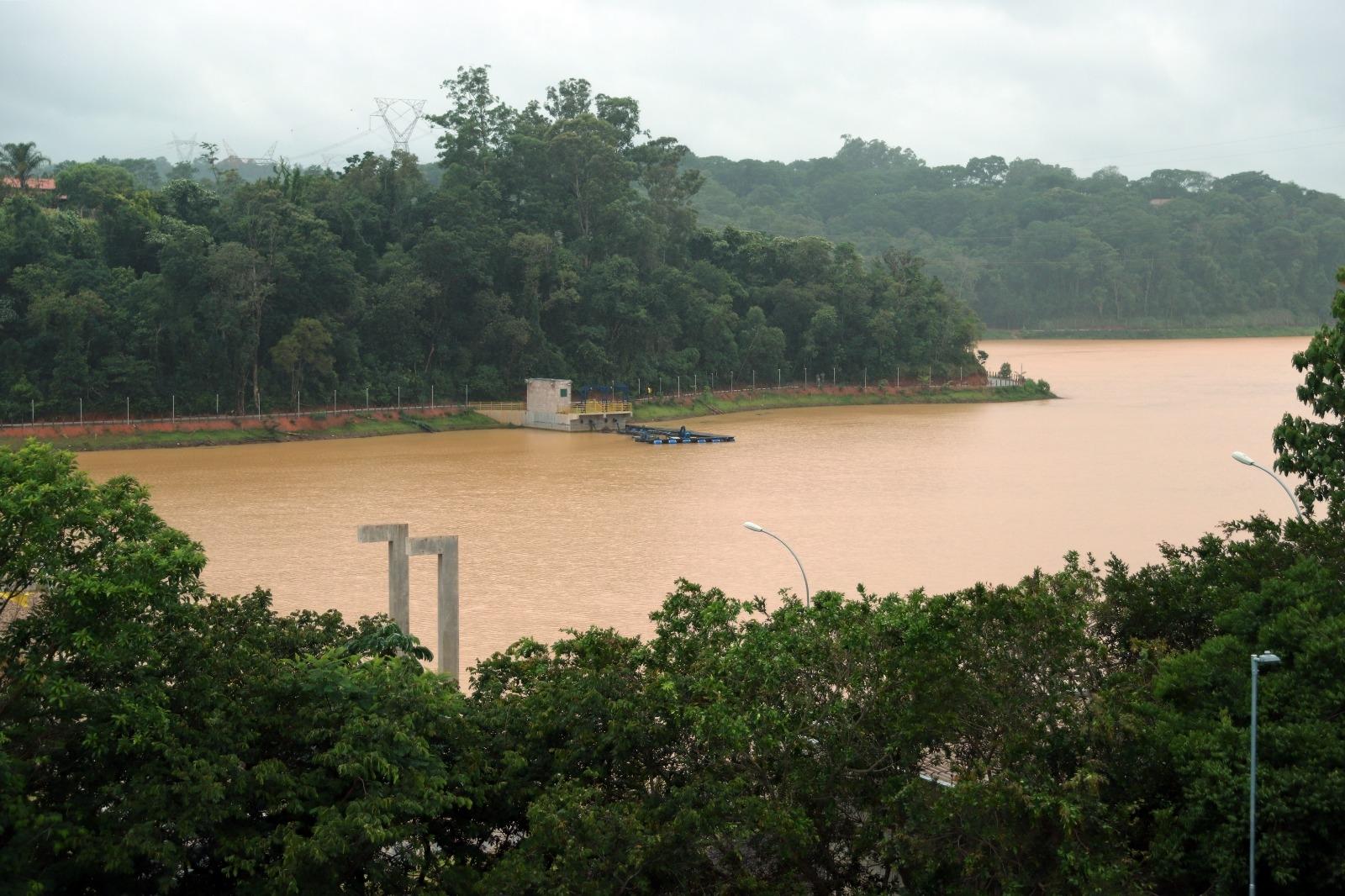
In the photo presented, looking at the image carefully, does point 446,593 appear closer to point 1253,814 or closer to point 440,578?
point 440,578

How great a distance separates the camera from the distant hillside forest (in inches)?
4646

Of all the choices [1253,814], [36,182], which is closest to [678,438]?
[36,182]

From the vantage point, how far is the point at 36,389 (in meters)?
49.6

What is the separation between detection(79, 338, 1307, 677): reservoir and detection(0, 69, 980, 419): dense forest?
18.6 feet

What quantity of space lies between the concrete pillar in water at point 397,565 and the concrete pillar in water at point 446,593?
0.25m

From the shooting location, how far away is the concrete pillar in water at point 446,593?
16281mm

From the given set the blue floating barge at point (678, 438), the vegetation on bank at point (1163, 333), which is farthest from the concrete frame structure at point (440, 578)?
the vegetation on bank at point (1163, 333)

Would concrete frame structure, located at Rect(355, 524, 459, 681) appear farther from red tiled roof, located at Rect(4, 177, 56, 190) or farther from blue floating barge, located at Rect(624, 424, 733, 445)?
red tiled roof, located at Rect(4, 177, 56, 190)

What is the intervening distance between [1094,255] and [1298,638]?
113 meters

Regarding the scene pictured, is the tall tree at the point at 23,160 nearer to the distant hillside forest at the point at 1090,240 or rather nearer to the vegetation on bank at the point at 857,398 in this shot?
the vegetation on bank at the point at 857,398

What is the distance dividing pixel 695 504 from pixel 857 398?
120ft

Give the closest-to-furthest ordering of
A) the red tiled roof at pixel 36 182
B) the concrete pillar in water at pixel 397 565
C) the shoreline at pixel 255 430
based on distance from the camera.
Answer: the concrete pillar in water at pixel 397 565
the shoreline at pixel 255 430
the red tiled roof at pixel 36 182

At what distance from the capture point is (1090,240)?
118500 mm

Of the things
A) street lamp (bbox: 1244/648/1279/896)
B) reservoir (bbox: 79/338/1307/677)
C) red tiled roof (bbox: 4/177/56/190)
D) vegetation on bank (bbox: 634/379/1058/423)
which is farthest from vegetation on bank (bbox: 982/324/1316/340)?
street lamp (bbox: 1244/648/1279/896)
